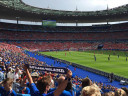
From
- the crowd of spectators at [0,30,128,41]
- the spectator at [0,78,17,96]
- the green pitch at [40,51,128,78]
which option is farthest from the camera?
the crowd of spectators at [0,30,128,41]

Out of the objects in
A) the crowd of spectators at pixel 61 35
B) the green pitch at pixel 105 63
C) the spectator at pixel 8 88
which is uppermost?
the crowd of spectators at pixel 61 35

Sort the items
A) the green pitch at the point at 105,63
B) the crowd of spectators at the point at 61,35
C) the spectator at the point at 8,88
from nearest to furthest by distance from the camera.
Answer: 1. the spectator at the point at 8,88
2. the green pitch at the point at 105,63
3. the crowd of spectators at the point at 61,35

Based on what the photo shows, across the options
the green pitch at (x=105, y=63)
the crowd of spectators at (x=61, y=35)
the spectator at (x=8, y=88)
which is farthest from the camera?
the crowd of spectators at (x=61, y=35)

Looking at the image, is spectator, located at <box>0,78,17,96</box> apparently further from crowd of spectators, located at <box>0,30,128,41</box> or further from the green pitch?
crowd of spectators, located at <box>0,30,128,41</box>

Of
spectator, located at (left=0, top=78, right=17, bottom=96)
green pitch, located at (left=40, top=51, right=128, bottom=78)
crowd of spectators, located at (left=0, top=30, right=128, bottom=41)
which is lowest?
green pitch, located at (left=40, top=51, right=128, bottom=78)

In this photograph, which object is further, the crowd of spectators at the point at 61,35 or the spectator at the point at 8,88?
the crowd of spectators at the point at 61,35

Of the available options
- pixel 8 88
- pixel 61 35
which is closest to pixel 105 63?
pixel 8 88

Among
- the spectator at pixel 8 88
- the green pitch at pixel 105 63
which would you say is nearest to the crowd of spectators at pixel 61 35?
the green pitch at pixel 105 63

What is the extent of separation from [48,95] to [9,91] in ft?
4.28

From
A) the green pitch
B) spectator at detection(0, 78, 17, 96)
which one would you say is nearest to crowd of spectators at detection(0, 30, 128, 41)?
the green pitch

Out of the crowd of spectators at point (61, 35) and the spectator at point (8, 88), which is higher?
the crowd of spectators at point (61, 35)

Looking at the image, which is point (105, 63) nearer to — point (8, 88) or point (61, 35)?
point (8, 88)

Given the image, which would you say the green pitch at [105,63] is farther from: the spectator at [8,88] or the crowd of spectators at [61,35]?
the crowd of spectators at [61,35]

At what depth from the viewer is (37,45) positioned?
66938mm
